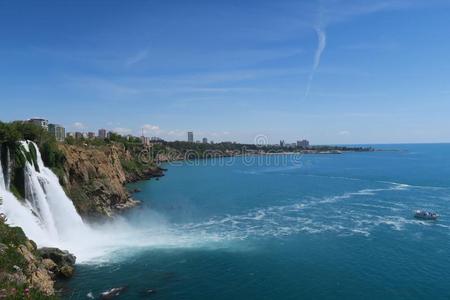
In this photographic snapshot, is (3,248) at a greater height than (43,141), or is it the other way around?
(43,141)

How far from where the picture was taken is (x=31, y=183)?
4397 cm

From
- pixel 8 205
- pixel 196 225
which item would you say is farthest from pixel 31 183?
pixel 196 225

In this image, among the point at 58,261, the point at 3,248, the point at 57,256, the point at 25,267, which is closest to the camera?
the point at 25,267

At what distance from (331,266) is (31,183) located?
103 feet

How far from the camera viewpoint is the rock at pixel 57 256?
33.9 m

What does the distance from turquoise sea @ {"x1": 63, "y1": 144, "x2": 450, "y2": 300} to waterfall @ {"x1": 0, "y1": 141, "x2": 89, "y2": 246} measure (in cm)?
690

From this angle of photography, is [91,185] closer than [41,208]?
No

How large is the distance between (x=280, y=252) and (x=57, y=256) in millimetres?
20011

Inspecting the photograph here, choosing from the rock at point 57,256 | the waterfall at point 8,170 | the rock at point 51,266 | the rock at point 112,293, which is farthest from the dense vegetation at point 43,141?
A: the rock at point 112,293

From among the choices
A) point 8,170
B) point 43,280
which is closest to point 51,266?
point 43,280

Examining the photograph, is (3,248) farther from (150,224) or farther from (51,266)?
(150,224)

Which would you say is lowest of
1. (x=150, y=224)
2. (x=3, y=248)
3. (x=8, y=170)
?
(x=150, y=224)

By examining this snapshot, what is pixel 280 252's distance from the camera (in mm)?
40156

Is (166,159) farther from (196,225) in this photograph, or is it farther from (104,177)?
(196,225)
